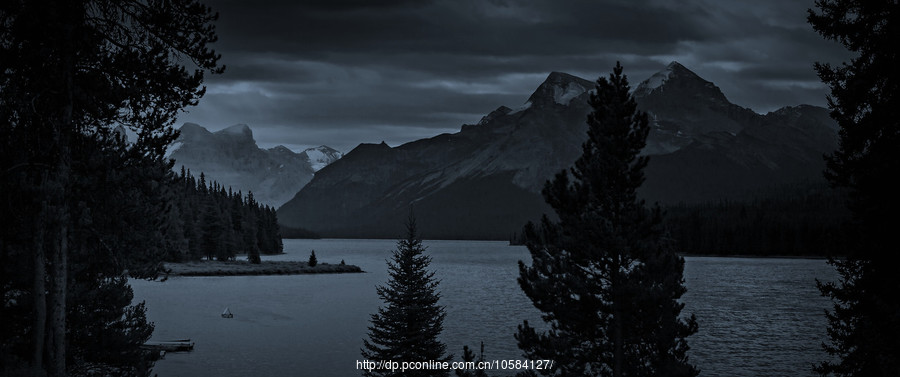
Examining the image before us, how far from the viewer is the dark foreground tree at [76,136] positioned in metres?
17.9

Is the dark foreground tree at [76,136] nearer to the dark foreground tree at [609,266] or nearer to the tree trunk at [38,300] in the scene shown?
the tree trunk at [38,300]

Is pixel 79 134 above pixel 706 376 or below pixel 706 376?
above

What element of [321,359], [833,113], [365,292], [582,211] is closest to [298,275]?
[365,292]

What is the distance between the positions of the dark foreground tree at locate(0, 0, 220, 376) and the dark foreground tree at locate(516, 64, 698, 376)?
13820 millimetres

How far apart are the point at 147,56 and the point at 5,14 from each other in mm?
3332

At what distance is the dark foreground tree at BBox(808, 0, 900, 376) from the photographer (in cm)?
1931

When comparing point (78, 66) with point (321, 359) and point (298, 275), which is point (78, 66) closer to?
point (321, 359)

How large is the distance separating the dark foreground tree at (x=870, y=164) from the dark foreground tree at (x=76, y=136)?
1835 centimetres

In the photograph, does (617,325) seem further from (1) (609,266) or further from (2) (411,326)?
(2) (411,326)

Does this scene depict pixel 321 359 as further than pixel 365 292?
No

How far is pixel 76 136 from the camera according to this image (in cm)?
1978

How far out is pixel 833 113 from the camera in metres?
22.0

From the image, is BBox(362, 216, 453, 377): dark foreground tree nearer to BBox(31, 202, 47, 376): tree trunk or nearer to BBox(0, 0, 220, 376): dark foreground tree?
BBox(0, 0, 220, 376): dark foreground tree

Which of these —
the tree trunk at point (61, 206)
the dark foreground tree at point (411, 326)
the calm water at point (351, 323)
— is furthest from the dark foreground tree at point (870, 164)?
the calm water at point (351, 323)
